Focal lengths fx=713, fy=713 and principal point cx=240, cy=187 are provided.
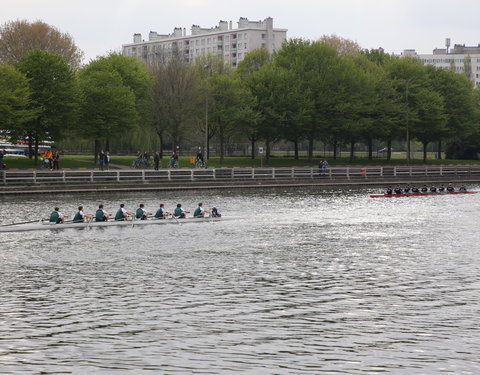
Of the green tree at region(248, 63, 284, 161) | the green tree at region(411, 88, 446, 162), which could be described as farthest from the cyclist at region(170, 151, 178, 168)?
the green tree at region(411, 88, 446, 162)

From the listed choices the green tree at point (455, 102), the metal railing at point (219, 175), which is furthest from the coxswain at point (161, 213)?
the green tree at point (455, 102)

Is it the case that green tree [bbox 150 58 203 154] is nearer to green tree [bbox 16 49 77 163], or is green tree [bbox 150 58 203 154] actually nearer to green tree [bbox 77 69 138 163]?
green tree [bbox 77 69 138 163]

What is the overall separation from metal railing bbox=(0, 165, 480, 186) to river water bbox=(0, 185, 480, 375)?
19.6 metres

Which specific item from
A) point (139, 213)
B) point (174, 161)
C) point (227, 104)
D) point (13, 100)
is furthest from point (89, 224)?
point (227, 104)

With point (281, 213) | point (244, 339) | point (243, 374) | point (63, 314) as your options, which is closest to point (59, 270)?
point (63, 314)

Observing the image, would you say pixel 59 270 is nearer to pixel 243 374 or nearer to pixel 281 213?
pixel 243 374

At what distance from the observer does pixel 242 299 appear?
2834 centimetres

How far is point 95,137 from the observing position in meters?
100

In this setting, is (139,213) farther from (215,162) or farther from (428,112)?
(428,112)

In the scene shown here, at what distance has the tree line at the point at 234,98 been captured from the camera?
3701 inches

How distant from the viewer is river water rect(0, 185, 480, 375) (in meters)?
21.2

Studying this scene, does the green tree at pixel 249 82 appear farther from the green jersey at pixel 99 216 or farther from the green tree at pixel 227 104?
the green jersey at pixel 99 216

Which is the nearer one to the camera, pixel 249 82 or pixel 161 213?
pixel 161 213

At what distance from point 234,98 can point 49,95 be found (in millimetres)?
27812
